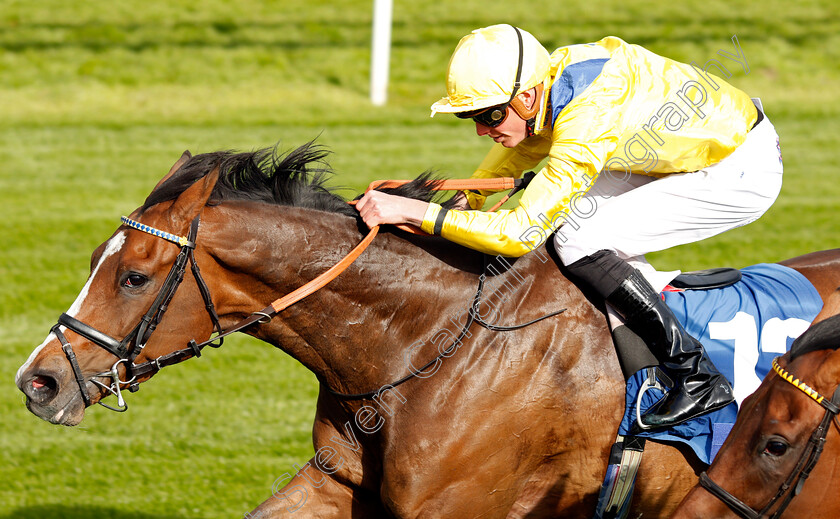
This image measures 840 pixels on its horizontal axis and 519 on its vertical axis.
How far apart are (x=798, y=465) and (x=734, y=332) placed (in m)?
0.84

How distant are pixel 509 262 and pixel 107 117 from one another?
9.65 meters

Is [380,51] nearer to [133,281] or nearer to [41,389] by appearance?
[133,281]

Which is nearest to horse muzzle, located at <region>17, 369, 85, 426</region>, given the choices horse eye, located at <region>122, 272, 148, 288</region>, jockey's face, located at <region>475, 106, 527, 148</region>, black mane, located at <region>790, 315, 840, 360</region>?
horse eye, located at <region>122, 272, 148, 288</region>

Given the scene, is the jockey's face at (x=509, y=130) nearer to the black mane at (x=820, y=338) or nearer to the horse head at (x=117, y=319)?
the horse head at (x=117, y=319)

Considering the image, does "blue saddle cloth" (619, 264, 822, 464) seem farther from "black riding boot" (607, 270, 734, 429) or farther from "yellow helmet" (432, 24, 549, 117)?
"yellow helmet" (432, 24, 549, 117)

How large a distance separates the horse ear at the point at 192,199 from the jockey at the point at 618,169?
548 millimetres

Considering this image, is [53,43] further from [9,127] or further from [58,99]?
[9,127]

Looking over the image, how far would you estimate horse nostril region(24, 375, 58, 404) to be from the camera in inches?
119

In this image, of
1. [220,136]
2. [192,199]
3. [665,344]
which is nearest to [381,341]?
[192,199]

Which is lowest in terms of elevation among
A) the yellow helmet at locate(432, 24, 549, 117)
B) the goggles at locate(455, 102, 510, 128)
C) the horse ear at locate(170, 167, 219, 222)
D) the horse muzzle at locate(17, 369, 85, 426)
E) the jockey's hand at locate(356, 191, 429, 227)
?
the horse muzzle at locate(17, 369, 85, 426)

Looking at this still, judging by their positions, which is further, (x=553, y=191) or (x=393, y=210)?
(x=393, y=210)

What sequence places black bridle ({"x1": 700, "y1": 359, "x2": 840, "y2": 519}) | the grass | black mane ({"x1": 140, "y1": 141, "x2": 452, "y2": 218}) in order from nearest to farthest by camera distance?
black bridle ({"x1": 700, "y1": 359, "x2": 840, "y2": 519}), black mane ({"x1": 140, "y1": 141, "x2": 452, "y2": 218}), the grass

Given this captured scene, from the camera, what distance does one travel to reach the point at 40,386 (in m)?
3.03

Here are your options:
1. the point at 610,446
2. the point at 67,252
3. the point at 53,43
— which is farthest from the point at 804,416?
the point at 53,43
